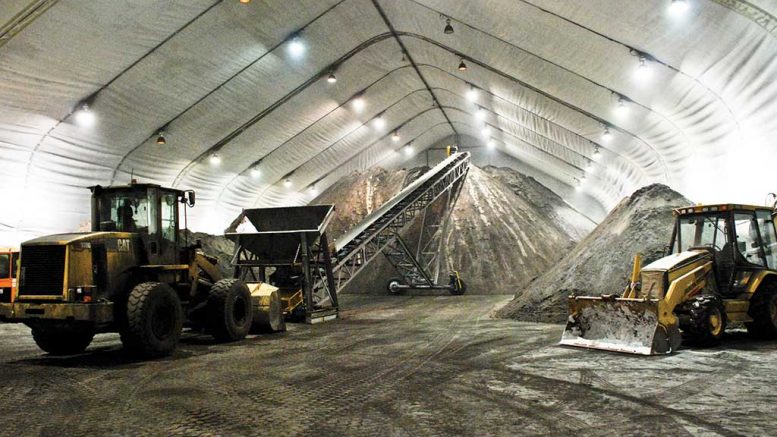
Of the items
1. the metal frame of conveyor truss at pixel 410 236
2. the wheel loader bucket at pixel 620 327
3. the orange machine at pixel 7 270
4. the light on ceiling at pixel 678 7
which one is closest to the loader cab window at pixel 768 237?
the wheel loader bucket at pixel 620 327

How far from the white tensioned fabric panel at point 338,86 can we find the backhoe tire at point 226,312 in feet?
18.8

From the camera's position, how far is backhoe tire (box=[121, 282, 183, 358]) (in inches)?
300

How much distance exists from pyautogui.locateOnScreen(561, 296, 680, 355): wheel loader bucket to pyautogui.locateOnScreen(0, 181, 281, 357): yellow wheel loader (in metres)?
5.59

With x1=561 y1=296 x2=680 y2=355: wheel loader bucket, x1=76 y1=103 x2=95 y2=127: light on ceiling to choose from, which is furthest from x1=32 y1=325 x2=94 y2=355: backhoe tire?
x1=561 y1=296 x2=680 y2=355: wheel loader bucket

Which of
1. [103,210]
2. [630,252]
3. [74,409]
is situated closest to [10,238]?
[103,210]

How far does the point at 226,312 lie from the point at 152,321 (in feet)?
5.93

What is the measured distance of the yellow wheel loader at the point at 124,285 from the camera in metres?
7.49

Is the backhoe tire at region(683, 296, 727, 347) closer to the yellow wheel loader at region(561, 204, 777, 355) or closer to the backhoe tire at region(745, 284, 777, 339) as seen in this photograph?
the yellow wheel loader at region(561, 204, 777, 355)

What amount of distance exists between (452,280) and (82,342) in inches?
532

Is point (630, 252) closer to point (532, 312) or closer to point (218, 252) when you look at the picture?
point (532, 312)

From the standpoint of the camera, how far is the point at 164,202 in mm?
9164

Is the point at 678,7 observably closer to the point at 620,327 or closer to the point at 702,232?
the point at 702,232

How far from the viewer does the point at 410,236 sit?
2370 centimetres

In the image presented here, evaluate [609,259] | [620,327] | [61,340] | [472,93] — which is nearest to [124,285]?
[61,340]
